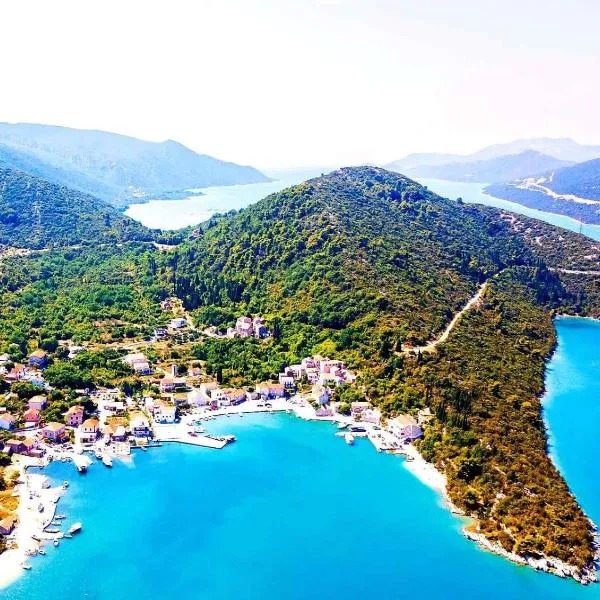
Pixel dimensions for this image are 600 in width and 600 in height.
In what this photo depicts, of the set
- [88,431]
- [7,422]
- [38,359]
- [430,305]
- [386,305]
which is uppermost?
[386,305]

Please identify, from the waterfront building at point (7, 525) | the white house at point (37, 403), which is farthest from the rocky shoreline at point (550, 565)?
the white house at point (37, 403)

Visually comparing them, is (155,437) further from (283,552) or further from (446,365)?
(446,365)

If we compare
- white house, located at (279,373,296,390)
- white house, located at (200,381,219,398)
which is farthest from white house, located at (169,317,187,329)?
white house, located at (279,373,296,390)

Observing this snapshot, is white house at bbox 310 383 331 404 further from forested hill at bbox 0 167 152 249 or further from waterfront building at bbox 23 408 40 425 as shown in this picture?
forested hill at bbox 0 167 152 249

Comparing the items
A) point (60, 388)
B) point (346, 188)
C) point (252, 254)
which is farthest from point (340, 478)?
point (346, 188)

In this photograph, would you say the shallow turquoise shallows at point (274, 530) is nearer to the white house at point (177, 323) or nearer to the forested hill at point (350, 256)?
the forested hill at point (350, 256)

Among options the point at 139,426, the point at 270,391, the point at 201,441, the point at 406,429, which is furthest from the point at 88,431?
the point at 406,429

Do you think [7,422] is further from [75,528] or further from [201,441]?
[201,441]
